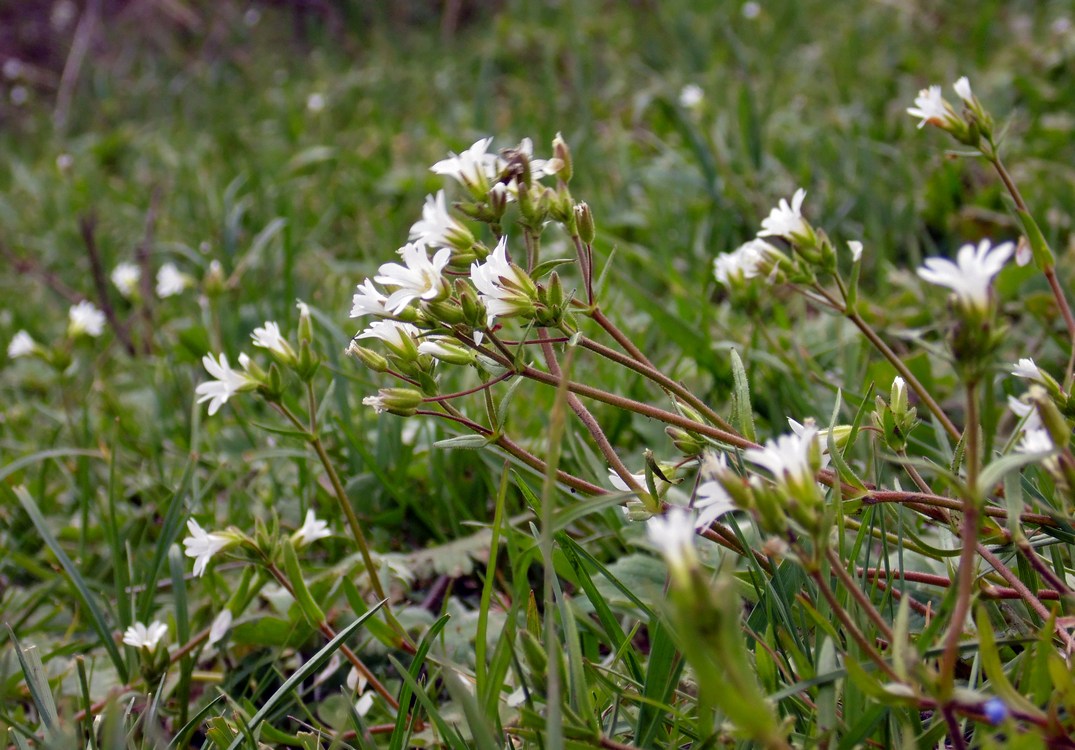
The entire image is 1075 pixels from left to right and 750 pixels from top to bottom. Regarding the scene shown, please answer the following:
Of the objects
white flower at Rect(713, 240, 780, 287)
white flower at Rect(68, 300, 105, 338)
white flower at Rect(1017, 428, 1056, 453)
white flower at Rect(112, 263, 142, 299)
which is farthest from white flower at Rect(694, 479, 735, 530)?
white flower at Rect(112, 263, 142, 299)

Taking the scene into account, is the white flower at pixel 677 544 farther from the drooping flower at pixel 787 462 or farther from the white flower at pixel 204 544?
the white flower at pixel 204 544

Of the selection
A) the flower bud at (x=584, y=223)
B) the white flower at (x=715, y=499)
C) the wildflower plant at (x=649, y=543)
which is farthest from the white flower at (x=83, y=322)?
the white flower at (x=715, y=499)

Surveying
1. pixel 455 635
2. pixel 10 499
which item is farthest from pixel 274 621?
pixel 10 499

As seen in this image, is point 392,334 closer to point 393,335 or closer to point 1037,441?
point 393,335

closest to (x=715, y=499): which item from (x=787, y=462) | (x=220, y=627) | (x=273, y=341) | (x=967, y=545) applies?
(x=787, y=462)

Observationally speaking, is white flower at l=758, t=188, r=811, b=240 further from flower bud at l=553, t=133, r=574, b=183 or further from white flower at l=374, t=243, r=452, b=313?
white flower at l=374, t=243, r=452, b=313
